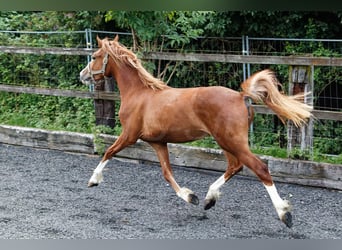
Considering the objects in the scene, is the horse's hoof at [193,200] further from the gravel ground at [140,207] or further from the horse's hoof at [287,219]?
the horse's hoof at [287,219]

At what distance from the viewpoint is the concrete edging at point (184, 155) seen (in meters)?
5.30

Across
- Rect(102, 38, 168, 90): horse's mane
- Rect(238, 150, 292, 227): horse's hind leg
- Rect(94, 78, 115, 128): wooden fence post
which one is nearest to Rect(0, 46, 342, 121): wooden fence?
Rect(94, 78, 115, 128): wooden fence post

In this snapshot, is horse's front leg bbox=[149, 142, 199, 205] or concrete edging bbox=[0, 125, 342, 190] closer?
horse's front leg bbox=[149, 142, 199, 205]

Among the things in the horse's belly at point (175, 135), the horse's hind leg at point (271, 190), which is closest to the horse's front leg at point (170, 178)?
the horse's belly at point (175, 135)

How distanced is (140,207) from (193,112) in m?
1.08

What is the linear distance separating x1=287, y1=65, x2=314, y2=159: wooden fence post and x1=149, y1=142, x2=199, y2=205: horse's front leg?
1.62 metres

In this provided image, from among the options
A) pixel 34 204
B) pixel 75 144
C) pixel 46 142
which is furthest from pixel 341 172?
pixel 46 142

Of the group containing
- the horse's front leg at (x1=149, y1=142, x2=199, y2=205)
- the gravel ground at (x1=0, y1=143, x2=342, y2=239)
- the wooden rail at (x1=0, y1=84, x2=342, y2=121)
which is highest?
the wooden rail at (x1=0, y1=84, x2=342, y2=121)

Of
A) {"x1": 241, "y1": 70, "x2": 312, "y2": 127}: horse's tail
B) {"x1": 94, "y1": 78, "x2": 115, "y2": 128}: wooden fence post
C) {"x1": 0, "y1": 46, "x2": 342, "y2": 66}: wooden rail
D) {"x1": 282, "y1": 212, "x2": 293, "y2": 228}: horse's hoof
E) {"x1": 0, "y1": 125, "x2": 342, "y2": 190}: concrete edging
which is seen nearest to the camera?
{"x1": 282, "y1": 212, "x2": 293, "y2": 228}: horse's hoof

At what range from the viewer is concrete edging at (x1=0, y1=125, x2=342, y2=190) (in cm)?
530

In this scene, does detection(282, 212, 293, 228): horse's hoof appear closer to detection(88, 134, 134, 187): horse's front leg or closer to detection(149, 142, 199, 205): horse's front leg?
detection(149, 142, 199, 205): horse's front leg

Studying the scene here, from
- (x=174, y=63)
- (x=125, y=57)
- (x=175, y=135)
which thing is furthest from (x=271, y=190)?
(x=174, y=63)

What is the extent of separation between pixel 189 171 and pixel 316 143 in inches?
63.0

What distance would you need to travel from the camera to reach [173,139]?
14.8ft
